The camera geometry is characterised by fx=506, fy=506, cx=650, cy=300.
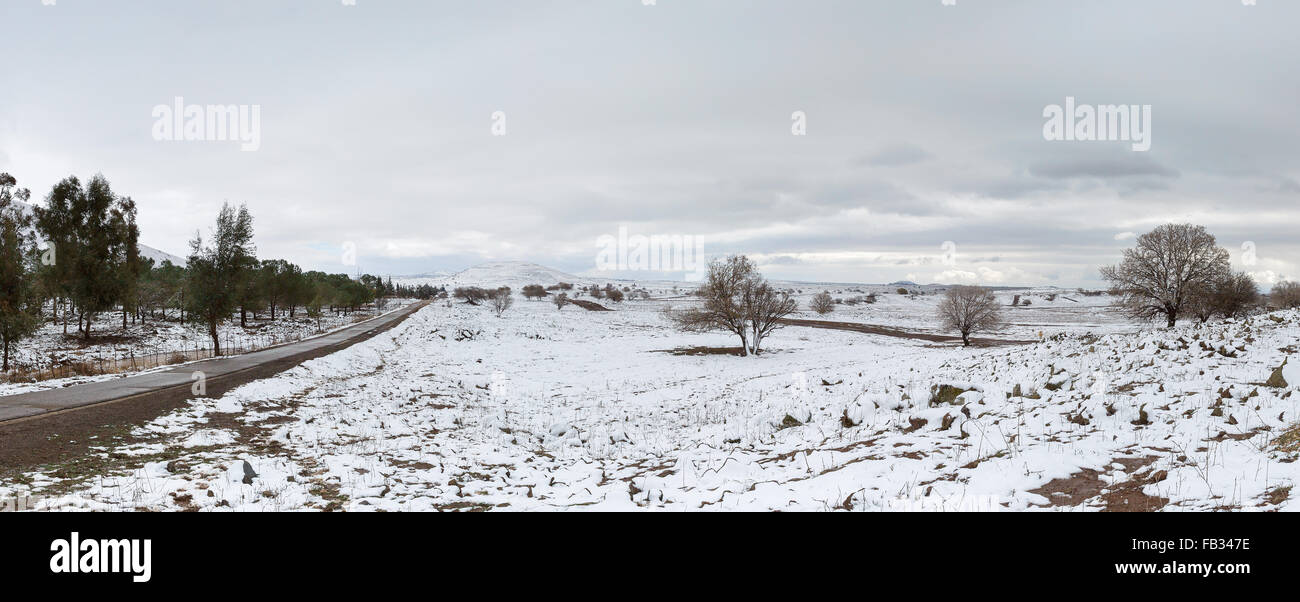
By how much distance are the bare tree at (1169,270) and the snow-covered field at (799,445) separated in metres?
23.3

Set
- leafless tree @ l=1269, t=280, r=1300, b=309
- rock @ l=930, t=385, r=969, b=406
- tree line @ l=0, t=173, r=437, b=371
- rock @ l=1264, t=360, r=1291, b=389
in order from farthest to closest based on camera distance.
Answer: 1. leafless tree @ l=1269, t=280, r=1300, b=309
2. tree line @ l=0, t=173, r=437, b=371
3. rock @ l=930, t=385, r=969, b=406
4. rock @ l=1264, t=360, r=1291, b=389

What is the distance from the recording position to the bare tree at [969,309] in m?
46.5

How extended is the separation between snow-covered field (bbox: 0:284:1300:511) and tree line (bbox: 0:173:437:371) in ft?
51.8

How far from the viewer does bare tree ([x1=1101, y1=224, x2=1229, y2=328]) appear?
31.0 m

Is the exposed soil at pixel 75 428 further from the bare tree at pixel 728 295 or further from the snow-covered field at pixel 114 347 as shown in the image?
the bare tree at pixel 728 295

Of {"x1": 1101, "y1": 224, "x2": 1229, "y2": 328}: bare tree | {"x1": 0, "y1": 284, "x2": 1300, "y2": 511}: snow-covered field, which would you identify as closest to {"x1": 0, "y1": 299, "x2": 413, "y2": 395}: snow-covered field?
{"x1": 0, "y1": 284, "x2": 1300, "y2": 511}: snow-covered field

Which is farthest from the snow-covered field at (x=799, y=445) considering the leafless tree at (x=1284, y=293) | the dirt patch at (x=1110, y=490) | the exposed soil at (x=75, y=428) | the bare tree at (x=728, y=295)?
the leafless tree at (x=1284, y=293)

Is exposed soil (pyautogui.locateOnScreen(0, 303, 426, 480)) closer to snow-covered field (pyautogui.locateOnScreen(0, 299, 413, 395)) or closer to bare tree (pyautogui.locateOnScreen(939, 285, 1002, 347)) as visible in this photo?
snow-covered field (pyautogui.locateOnScreen(0, 299, 413, 395))

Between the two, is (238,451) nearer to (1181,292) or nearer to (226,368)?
(226,368)

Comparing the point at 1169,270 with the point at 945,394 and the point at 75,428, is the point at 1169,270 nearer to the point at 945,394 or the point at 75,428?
the point at 945,394

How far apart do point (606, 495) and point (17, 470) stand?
9.40m
